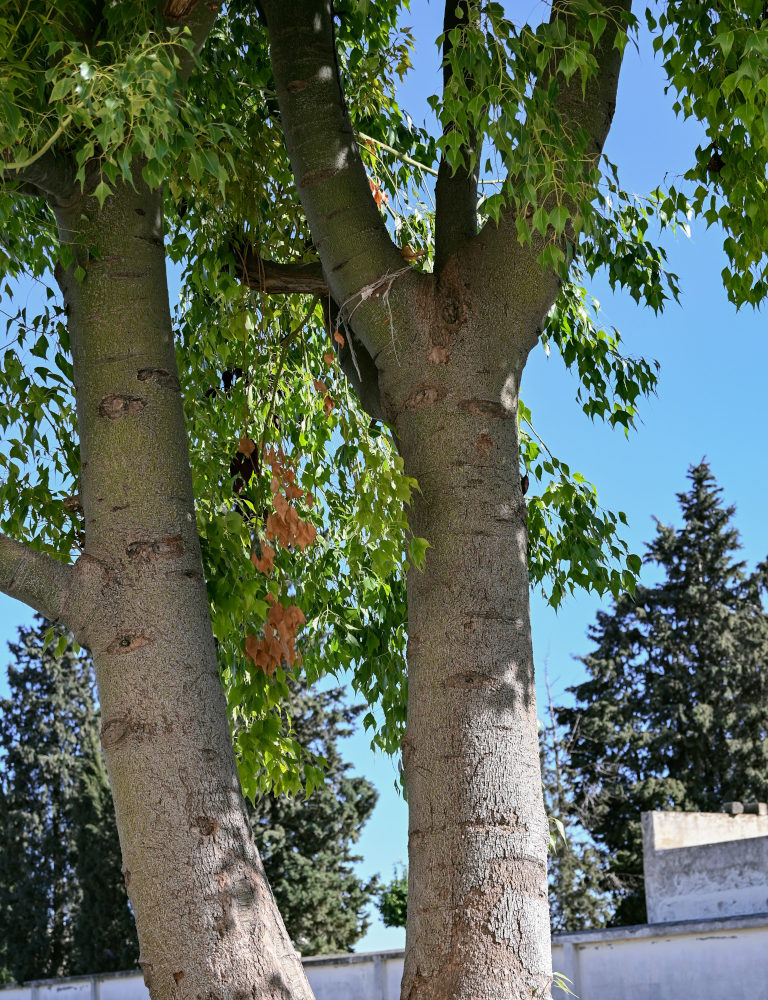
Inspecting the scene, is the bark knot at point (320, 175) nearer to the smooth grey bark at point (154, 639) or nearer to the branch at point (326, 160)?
the branch at point (326, 160)

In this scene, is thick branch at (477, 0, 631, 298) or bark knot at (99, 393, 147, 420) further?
thick branch at (477, 0, 631, 298)

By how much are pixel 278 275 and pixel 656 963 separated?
27.8ft

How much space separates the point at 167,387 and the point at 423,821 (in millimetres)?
1473

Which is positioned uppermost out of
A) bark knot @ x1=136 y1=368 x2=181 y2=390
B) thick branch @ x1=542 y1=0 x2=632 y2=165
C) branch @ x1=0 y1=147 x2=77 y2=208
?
thick branch @ x1=542 y1=0 x2=632 y2=165

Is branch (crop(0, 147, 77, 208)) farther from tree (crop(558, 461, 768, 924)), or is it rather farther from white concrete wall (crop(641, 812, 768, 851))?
tree (crop(558, 461, 768, 924))

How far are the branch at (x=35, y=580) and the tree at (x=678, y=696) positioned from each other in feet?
85.3

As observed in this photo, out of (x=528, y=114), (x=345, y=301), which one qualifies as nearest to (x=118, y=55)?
(x=345, y=301)

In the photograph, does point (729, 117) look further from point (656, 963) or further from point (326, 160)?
point (656, 963)

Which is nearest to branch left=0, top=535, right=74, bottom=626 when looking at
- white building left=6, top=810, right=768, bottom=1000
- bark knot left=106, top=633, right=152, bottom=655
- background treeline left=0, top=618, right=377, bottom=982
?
bark knot left=106, top=633, right=152, bottom=655

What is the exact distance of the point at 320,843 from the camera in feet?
86.3

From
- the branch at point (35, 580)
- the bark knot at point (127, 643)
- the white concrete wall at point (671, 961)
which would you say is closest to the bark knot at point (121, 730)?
the bark knot at point (127, 643)

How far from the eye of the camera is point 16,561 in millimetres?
3170

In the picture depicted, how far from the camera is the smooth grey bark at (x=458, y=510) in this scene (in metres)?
2.85

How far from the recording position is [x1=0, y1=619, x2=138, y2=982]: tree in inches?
1035
